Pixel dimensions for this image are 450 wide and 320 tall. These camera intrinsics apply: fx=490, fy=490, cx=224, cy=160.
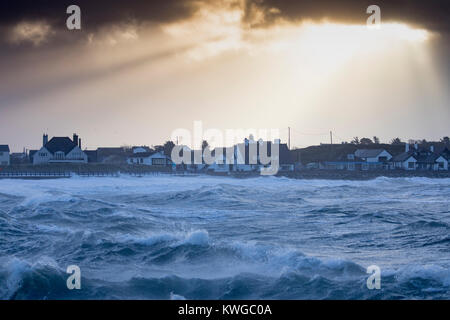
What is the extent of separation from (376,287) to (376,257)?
2.85m

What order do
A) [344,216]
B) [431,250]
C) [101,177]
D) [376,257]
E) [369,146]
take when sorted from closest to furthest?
1. [376,257]
2. [431,250]
3. [344,216]
4. [101,177]
5. [369,146]

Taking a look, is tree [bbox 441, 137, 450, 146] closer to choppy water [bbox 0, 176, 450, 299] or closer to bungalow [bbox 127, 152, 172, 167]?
bungalow [bbox 127, 152, 172, 167]

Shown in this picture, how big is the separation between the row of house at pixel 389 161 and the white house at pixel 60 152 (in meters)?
38.5

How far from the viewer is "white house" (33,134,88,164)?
79.3 m

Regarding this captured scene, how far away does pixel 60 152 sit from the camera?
79.7 m

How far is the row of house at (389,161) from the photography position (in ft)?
261

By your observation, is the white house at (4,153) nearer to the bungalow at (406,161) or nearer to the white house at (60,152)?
the white house at (60,152)

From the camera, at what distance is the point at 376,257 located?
11.4m

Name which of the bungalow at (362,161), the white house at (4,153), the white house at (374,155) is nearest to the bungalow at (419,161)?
the white house at (374,155)

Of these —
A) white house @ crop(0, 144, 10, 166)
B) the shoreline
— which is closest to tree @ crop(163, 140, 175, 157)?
the shoreline

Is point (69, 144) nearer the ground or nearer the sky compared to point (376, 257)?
nearer the sky

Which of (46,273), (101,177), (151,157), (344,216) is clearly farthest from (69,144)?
(46,273)

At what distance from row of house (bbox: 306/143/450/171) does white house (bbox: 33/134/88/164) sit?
38517 mm
